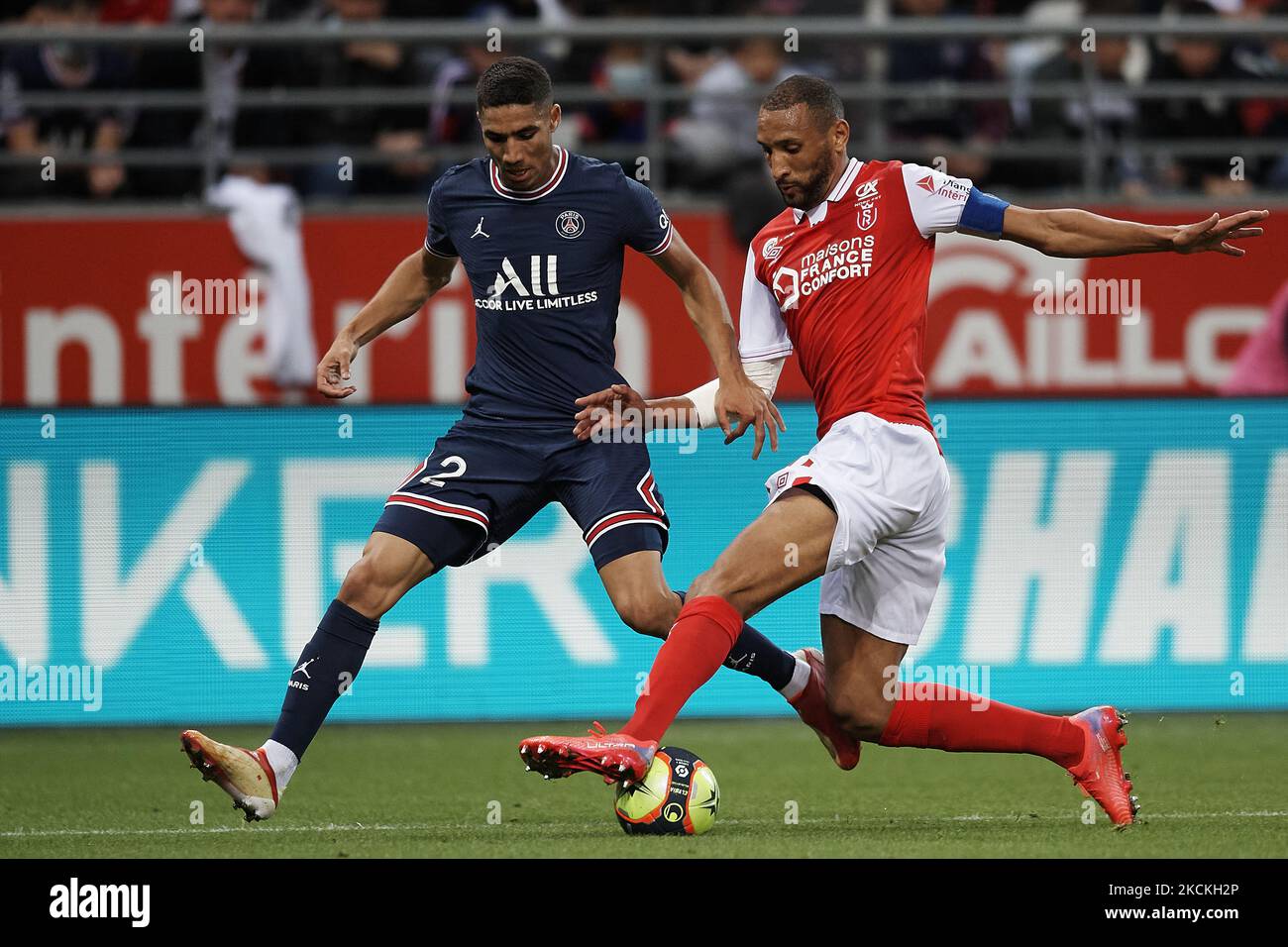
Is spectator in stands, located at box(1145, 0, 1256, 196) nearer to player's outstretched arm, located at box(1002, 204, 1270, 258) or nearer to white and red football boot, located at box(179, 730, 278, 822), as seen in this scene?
player's outstretched arm, located at box(1002, 204, 1270, 258)

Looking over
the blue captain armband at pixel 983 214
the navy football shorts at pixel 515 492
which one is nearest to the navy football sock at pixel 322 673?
the navy football shorts at pixel 515 492

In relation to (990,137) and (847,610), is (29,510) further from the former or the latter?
(990,137)

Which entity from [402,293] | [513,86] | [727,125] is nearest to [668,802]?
[402,293]

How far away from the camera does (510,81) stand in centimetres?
585

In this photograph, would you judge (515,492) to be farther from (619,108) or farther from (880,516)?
(619,108)

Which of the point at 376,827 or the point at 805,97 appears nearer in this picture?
the point at 805,97

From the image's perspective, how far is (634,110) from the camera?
1170 cm

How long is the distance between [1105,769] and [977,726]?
0.40 m

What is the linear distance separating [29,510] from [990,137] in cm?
625

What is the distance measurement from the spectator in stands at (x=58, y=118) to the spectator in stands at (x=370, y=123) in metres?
1.19

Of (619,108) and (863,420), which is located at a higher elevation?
(619,108)

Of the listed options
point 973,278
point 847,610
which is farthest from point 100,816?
point 973,278

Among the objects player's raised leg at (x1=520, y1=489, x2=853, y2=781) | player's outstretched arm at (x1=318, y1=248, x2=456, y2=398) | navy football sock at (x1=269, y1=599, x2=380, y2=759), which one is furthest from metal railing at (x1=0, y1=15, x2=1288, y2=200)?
player's raised leg at (x1=520, y1=489, x2=853, y2=781)

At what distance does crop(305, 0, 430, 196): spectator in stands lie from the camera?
11.5m
